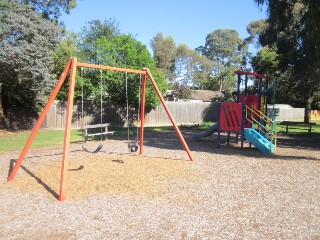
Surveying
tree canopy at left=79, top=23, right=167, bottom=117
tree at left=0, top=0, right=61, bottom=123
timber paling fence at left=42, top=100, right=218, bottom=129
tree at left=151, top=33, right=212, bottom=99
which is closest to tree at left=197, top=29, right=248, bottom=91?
tree at left=151, top=33, right=212, bottom=99

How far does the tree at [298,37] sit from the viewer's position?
1374 centimetres

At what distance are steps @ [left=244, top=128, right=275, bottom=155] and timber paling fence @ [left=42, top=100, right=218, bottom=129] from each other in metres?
9.16

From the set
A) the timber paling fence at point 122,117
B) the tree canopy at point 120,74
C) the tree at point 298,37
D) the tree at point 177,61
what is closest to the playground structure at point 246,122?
the tree at point 298,37

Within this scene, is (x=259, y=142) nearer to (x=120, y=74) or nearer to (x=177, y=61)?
(x=120, y=74)

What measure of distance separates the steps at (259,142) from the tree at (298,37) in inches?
175

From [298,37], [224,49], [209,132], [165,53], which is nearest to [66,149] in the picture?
[209,132]

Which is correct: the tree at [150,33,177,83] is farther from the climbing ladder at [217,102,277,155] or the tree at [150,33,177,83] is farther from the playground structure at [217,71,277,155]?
the climbing ladder at [217,102,277,155]

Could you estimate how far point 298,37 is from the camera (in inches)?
989

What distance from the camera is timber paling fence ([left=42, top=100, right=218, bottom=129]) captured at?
79.3ft

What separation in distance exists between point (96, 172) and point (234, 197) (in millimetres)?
3826

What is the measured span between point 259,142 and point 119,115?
15.8m

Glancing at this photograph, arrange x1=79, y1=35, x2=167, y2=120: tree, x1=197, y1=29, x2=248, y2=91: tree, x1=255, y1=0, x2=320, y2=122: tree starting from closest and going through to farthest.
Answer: x1=255, y1=0, x2=320, y2=122: tree
x1=79, y1=35, x2=167, y2=120: tree
x1=197, y1=29, x2=248, y2=91: tree

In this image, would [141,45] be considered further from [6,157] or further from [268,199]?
[268,199]

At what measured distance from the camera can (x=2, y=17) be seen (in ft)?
62.5
